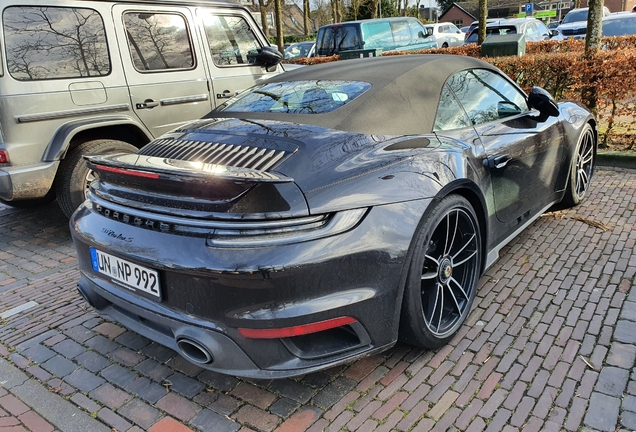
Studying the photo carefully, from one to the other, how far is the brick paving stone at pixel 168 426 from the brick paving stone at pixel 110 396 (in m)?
0.26

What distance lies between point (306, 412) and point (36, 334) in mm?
1833

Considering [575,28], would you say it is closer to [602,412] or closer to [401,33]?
[401,33]

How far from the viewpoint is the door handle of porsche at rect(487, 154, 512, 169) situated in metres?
2.96

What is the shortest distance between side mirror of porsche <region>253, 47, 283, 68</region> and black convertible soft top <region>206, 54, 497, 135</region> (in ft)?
7.55

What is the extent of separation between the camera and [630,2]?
5306 centimetres

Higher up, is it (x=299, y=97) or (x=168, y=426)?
(x=299, y=97)

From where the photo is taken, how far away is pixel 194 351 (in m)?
2.13

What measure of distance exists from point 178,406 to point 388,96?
1890 mm

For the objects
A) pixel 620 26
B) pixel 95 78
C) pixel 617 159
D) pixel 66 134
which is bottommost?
pixel 617 159

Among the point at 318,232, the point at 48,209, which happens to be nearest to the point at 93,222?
the point at 318,232

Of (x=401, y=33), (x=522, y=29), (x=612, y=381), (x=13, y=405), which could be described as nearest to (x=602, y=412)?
(x=612, y=381)

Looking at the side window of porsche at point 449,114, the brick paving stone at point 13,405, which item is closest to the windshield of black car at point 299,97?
the side window of porsche at point 449,114

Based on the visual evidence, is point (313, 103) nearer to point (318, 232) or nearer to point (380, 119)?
point (380, 119)

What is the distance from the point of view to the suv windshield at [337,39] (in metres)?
14.5
